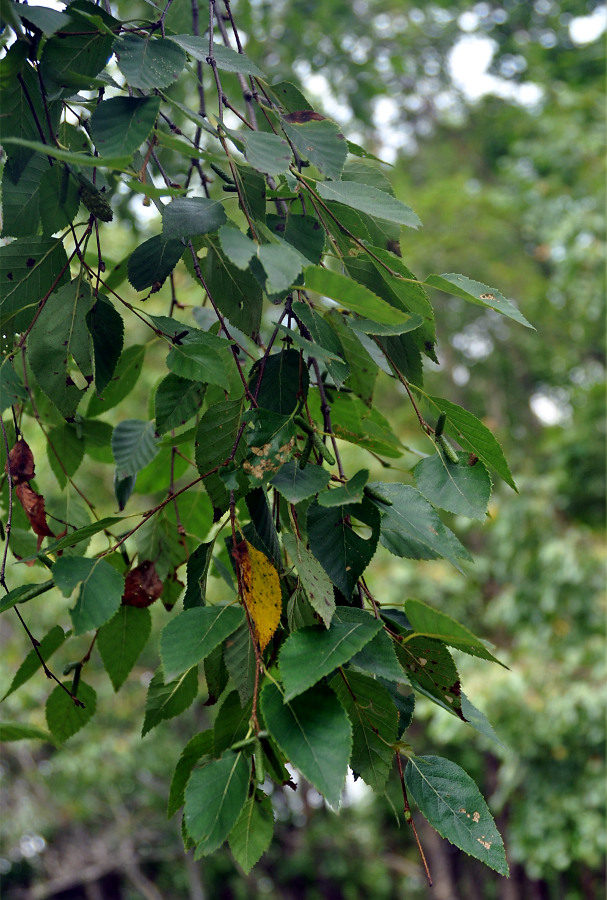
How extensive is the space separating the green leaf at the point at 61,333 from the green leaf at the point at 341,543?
0.18 meters

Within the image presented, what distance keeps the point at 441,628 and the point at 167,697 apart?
0.56 feet

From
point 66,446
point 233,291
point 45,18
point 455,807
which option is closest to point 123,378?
point 66,446

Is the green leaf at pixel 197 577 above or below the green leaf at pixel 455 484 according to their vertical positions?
below

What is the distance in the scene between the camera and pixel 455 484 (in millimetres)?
357

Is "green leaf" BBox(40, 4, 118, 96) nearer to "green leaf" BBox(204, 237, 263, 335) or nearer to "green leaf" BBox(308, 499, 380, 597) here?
"green leaf" BBox(204, 237, 263, 335)

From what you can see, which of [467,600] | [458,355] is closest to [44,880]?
[467,600]

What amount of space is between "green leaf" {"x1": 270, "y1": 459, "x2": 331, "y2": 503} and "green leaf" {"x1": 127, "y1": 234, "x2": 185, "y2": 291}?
128 mm

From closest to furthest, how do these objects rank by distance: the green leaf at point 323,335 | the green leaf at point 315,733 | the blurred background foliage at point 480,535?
the green leaf at point 315,733
the green leaf at point 323,335
the blurred background foliage at point 480,535

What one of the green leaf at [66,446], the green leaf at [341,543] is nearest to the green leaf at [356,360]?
the green leaf at [341,543]

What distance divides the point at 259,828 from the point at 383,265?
0.27 m

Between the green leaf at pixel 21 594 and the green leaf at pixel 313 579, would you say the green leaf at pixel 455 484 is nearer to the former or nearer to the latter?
the green leaf at pixel 313 579

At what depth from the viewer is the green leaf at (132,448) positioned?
1.55ft

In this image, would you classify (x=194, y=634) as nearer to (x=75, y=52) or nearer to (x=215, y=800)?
(x=215, y=800)

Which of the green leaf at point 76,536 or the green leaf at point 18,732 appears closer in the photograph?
the green leaf at point 76,536
